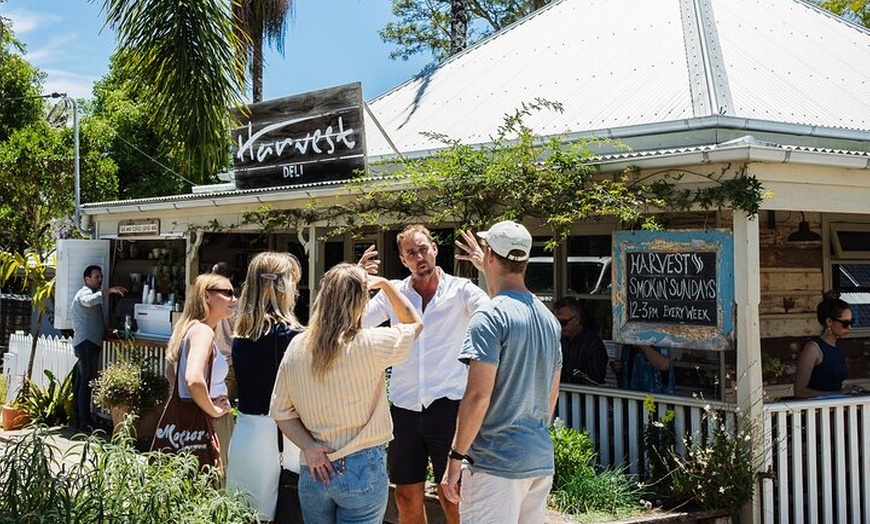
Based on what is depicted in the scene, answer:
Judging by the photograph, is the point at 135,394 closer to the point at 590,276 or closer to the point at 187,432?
the point at 590,276

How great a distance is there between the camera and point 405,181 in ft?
26.5

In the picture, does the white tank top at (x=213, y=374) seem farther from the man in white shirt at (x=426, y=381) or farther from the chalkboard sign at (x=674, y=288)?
the chalkboard sign at (x=674, y=288)

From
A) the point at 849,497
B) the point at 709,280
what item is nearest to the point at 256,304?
the point at 709,280

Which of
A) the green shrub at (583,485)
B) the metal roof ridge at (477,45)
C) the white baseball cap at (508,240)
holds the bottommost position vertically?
the green shrub at (583,485)

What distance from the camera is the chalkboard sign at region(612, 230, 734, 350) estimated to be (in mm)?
6270

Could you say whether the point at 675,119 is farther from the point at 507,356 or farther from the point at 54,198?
the point at 54,198

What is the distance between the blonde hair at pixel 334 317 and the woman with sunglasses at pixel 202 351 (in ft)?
3.15

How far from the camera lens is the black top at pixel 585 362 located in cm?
753

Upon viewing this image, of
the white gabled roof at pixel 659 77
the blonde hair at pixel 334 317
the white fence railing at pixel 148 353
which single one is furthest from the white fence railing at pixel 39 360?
the blonde hair at pixel 334 317

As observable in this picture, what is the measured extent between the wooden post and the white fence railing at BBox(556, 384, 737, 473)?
179 mm

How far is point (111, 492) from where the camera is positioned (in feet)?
12.9

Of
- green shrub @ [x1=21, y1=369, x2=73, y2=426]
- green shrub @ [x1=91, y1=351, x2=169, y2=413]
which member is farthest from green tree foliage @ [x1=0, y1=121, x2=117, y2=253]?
green shrub @ [x1=91, y1=351, x2=169, y2=413]

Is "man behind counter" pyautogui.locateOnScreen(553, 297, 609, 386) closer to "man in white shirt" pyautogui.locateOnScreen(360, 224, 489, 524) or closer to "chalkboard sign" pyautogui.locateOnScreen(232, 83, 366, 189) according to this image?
"man in white shirt" pyautogui.locateOnScreen(360, 224, 489, 524)

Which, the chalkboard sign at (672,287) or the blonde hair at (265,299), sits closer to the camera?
the blonde hair at (265,299)
